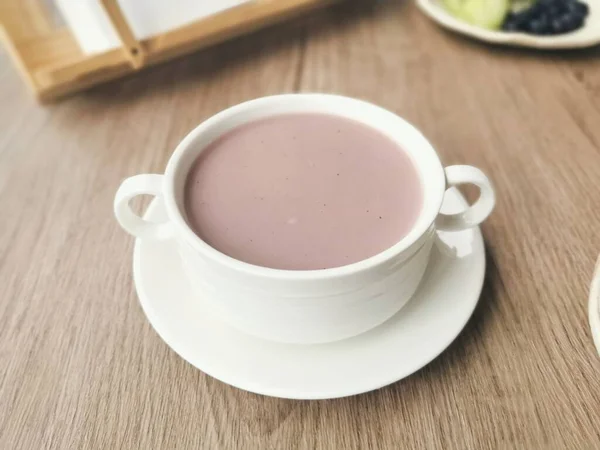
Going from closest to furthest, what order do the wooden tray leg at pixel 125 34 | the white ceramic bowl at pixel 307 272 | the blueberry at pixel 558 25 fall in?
the white ceramic bowl at pixel 307 272
the wooden tray leg at pixel 125 34
the blueberry at pixel 558 25

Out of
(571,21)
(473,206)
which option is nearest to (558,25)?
(571,21)

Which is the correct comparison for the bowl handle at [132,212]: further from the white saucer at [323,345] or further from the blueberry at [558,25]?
the blueberry at [558,25]

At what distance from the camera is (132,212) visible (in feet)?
1.62

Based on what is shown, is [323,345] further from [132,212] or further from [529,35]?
[529,35]

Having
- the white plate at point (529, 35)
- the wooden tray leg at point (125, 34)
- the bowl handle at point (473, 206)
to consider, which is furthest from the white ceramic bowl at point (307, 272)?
the white plate at point (529, 35)

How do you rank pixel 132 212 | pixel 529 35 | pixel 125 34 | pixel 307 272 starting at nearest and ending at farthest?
pixel 307 272
pixel 132 212
pixel 125 34
pixel 529 35

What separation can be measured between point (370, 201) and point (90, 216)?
1.13 feet

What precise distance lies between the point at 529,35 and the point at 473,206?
48 cm

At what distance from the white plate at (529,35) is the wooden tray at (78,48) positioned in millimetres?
211

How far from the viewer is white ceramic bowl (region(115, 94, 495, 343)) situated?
0.39 m

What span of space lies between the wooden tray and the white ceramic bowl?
1.02 feet

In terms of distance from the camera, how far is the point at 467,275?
498 millimetres

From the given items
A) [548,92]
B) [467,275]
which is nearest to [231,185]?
[467,275]

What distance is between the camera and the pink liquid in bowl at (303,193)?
1.39 feet
